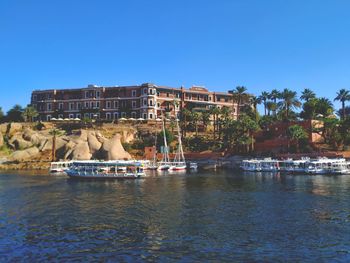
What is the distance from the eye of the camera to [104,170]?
9200 centimetres

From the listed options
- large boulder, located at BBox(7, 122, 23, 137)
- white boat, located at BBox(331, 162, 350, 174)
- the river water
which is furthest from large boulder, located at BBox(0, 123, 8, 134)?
white boat, located at BBox(331, 162, 350, 174)

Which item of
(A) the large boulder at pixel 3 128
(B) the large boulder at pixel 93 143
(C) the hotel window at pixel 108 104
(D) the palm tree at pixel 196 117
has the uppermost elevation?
(C) the hotel window at pixel 108 104

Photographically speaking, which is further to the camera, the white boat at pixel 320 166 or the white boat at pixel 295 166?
the white boat at pixel 295 166

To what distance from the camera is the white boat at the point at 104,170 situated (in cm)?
8944

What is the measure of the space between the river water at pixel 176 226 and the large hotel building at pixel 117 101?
305 ft

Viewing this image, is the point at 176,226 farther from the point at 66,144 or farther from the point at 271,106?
the point at 271,106

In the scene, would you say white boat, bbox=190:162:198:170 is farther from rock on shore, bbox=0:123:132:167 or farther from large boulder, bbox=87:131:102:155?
large boulder, bbox=87:131:102:155

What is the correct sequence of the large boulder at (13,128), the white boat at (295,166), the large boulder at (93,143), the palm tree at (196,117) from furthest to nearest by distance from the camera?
the palm tree at (196,117) → the large boulder at (13,128) → the large boulder at (93,143) → the white boat at (295,166)

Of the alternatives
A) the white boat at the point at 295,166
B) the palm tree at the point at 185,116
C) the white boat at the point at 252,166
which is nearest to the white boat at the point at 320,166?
the white boat at the point at 295,166

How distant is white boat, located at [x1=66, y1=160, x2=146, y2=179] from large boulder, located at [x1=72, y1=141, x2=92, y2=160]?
3058 cm

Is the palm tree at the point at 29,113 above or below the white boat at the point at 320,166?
above

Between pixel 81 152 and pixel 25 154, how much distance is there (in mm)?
22973

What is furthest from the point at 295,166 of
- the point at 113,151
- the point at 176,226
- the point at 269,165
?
the point at 176,226

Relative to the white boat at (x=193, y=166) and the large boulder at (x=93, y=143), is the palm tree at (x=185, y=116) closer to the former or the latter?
the white boat at (x=193, y=166)
